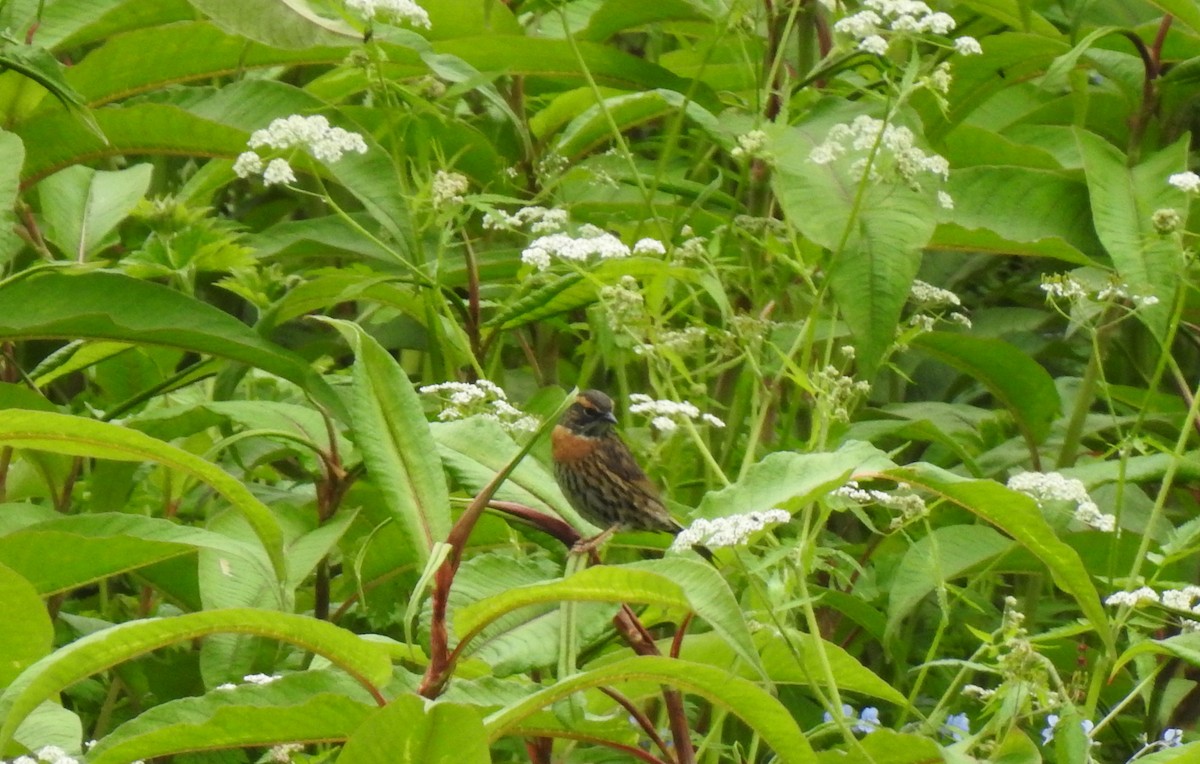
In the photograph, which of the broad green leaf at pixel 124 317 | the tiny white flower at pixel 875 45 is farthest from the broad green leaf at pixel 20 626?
the tiny white flower at pixel 875 45

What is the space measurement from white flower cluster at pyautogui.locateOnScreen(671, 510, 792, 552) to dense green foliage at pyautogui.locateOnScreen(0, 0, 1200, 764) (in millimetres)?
16

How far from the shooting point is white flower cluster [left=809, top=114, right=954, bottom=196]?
2486 millimetres

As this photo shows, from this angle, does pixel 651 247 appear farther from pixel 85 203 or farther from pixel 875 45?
pixel 85 203

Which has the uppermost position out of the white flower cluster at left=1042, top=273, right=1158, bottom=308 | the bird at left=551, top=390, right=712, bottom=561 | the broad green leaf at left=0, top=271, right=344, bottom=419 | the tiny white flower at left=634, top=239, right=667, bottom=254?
the tiny white flower at left=634, top=239, right=667, bottom=254

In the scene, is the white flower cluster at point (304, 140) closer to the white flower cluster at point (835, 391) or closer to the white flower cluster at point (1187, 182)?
the white flower cluster at point (835, 391)

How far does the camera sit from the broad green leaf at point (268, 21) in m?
2.49

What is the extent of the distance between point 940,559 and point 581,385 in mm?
713

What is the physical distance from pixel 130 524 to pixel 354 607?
0.59m

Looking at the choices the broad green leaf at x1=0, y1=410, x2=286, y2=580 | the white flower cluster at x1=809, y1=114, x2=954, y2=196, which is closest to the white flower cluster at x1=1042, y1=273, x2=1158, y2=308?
the white flower cluster at x1=809, y1=114, x2=954, y2=196

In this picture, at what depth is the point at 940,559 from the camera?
8.67 ft

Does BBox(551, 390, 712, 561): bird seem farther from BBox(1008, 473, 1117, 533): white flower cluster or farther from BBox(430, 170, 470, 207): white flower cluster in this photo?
→ BBox(1008, 473, 1117, 533): white flower cluster

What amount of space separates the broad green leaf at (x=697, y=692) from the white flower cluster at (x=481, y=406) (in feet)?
2.73

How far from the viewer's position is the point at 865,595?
2893mm

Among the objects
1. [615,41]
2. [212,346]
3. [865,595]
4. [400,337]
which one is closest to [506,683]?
[212,346]
